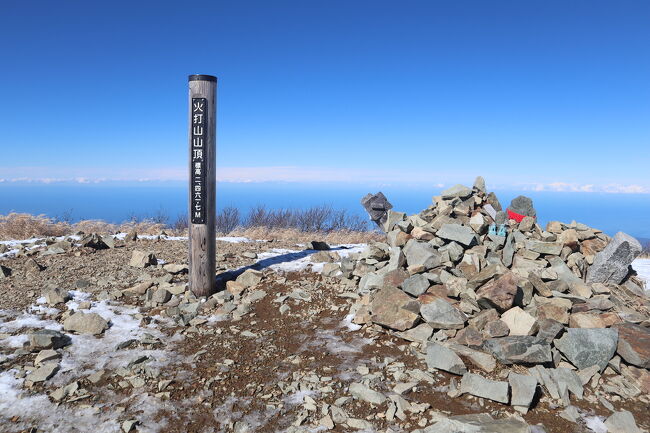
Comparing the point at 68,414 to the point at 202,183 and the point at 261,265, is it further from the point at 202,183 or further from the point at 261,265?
the point at 261,265

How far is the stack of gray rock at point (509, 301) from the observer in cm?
506

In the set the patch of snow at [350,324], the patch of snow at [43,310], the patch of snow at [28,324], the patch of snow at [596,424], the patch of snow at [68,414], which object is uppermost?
the patch of snow at [350,324]

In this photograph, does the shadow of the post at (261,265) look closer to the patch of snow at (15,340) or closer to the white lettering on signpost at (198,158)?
the white lettering on signpost at (198,158)

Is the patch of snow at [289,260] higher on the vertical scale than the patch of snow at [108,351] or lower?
higher

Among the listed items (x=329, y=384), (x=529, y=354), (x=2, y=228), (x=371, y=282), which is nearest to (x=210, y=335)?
(x=329, y=384)

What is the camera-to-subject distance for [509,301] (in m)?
5.84

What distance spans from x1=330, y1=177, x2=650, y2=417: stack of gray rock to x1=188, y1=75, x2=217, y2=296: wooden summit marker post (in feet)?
8.59

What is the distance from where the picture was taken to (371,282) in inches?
292

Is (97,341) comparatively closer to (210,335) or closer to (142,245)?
(210,335)

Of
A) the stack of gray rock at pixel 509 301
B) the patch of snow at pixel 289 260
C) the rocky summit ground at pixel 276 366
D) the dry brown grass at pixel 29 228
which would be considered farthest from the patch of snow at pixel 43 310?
the dry brown grass at pixel 29 228

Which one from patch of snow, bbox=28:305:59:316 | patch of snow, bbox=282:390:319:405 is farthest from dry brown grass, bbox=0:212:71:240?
patch of snow, bbox=282:390:319:405

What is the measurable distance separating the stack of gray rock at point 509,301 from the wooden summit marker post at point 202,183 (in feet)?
8.59

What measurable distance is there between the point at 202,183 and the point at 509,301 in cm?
528

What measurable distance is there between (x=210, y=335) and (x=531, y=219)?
622 cm
